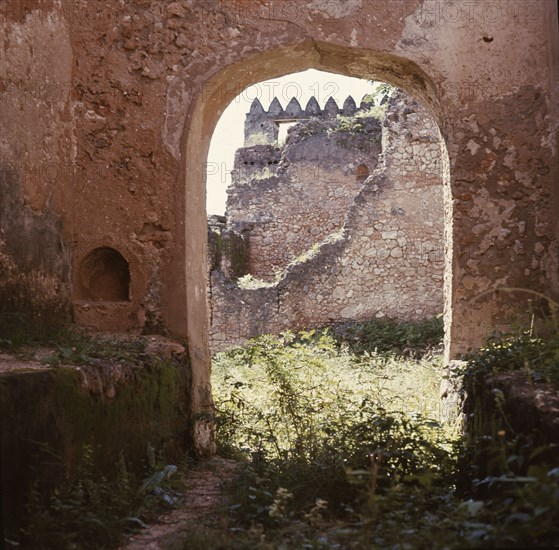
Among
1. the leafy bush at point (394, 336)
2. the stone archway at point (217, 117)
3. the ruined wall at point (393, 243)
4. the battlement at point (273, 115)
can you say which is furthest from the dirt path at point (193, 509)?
the battlement at point (273, 115)

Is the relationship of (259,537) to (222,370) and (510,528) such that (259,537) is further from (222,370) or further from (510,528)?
(222,370)

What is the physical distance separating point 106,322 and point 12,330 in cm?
103

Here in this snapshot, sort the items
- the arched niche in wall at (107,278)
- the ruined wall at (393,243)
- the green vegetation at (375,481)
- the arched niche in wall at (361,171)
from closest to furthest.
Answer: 1. the green vegetation at (375,481)
2. the arched niche in wall at (107,278)
3. the ruined wall at (393,243)
4. the arched niche in wall at (361,171)

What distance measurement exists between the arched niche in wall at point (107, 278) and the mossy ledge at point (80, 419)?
2.96 ft

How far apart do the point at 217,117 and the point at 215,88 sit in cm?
43

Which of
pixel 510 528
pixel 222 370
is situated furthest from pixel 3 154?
pixel 222 370

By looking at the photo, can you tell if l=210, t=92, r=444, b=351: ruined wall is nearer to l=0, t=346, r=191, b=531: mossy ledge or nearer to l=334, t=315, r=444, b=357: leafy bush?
l=334, t=315, r=444, b=357: leafy bush

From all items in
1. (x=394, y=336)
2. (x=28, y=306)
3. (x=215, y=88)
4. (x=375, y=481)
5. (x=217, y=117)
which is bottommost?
(x=394, y=336)

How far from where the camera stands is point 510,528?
2166 mm

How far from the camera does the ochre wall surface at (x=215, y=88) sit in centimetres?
511

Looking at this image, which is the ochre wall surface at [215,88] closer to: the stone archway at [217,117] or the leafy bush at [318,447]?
the stone archway at [217,117]

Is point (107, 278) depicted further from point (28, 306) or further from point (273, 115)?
point (273, 115)

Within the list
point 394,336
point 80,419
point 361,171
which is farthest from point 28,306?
point 361,171

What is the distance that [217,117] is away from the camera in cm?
578
